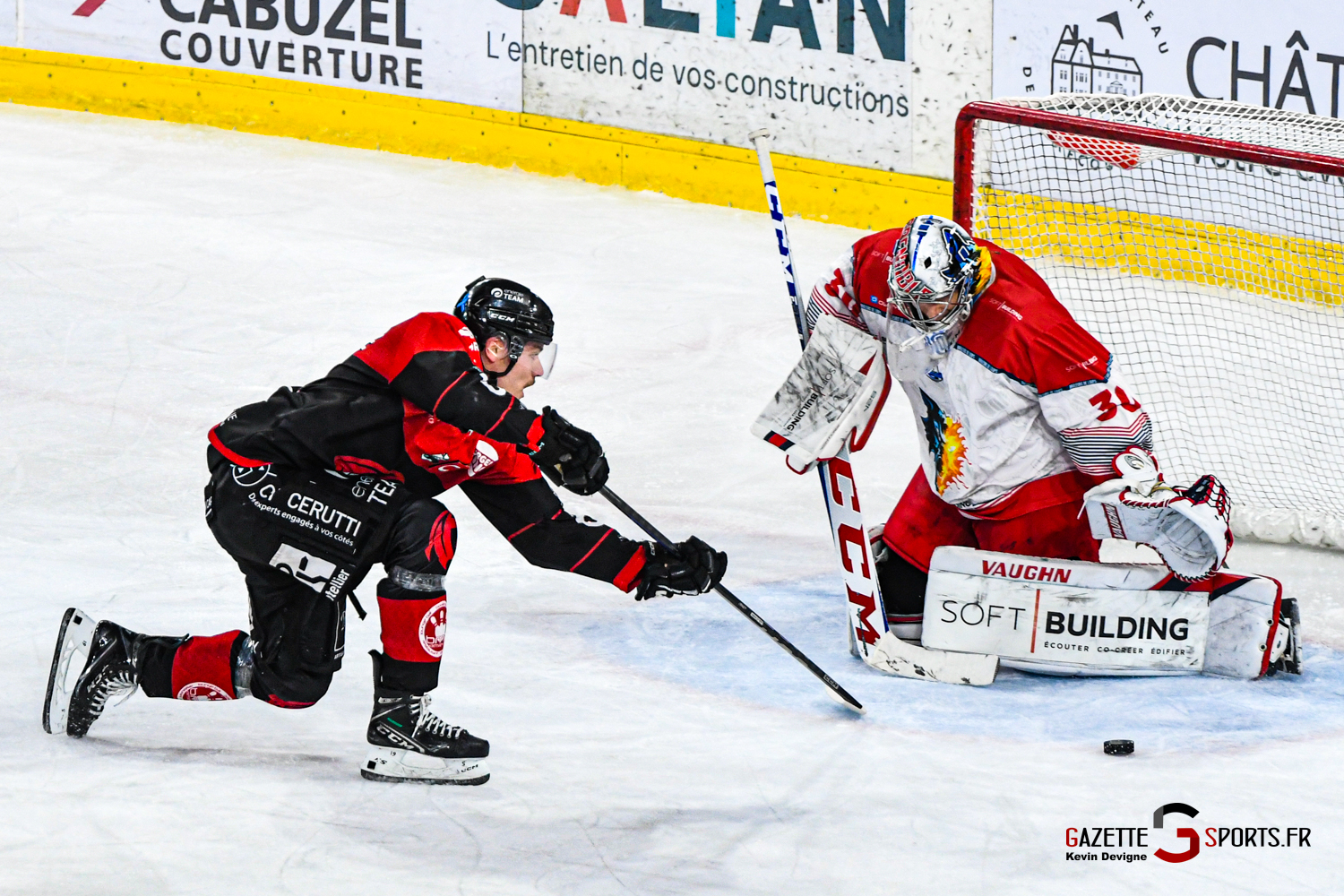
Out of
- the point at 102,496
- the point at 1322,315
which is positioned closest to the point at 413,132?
the point at 102,496

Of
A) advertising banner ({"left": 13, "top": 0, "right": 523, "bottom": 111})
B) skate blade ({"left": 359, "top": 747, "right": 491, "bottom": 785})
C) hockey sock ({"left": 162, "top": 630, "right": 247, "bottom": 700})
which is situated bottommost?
skate blade ({"left": 359, "top": 747, "right": 491, "bottom": 785})

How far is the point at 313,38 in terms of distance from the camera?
8523mm

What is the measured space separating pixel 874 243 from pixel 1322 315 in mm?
2367

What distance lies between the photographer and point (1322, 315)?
582 centimetres

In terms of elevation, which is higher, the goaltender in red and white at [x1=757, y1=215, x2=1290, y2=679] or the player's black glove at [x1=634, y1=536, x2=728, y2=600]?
the goaltender in red and white at [x1=757, y1=215, x2=1290, y2=679]

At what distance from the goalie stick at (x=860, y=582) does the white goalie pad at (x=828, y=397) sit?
1.8 inches

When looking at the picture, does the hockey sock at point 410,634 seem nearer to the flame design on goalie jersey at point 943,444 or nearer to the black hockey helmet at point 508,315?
the black hockey helmet at point 508,315

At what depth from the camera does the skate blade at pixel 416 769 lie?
3340 millimetres

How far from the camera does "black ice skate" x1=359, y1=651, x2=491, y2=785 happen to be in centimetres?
333

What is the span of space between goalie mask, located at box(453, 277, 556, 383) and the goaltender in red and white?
2.77 ft

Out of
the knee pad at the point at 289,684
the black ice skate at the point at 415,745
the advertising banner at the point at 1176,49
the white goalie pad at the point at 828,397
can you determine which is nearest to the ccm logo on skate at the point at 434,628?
the black ice skate at the point at 415,745

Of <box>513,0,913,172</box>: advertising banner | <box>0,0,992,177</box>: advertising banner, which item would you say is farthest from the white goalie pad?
<box>513,0,913,172</box>: advertising banner

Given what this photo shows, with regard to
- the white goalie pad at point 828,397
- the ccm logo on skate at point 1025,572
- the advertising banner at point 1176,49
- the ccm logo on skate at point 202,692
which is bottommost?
the ccm logo on skate at point 202,692

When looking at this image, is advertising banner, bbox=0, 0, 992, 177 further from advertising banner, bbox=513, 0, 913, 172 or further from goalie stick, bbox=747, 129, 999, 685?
goalie stick, bbox=747, 129, 999, 685
